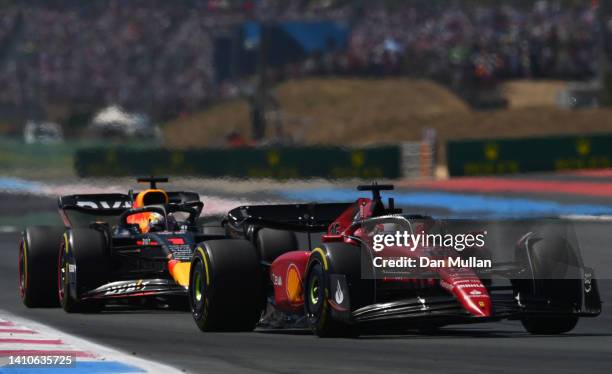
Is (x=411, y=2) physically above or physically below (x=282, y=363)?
above

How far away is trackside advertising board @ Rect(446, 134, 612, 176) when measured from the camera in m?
44.8

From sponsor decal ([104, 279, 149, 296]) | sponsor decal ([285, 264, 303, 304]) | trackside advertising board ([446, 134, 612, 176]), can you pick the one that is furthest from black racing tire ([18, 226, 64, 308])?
trackside advertising board ([446, 134, 612, 176])

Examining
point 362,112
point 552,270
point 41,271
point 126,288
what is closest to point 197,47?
point 362,112

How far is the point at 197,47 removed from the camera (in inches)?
2756

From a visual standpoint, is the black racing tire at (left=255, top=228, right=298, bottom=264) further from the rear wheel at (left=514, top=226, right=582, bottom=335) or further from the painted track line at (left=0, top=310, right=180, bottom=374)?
the rear wheel at (left=514, top=226, right=582, bottom=335)

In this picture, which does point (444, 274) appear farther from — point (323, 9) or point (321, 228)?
point (323, 9)

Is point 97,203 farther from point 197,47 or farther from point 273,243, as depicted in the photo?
point 197,47

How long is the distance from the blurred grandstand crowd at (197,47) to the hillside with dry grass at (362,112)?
776 mm

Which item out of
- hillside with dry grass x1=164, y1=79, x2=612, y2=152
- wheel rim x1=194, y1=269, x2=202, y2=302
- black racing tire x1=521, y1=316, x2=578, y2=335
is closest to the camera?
black racing tire x1=521, y1=316, x2=578, y2=335

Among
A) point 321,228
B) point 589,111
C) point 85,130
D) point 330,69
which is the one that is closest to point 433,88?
point 330,69

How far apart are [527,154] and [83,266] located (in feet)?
107

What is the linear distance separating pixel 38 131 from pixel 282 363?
5607 centimetres

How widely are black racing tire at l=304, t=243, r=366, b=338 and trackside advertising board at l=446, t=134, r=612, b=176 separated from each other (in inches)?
1335

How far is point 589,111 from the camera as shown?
194 feet
